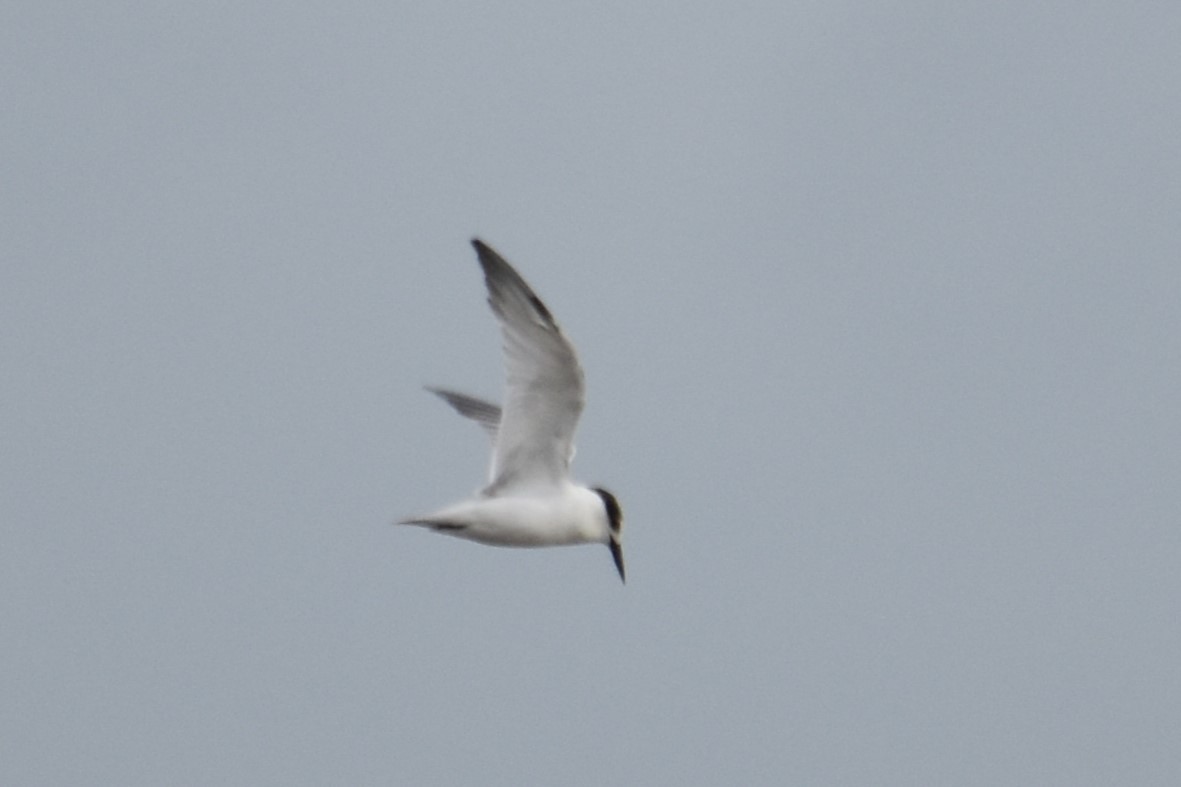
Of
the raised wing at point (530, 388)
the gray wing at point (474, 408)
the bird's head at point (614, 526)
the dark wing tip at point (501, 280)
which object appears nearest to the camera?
the dark wing tip at point (501, 280)

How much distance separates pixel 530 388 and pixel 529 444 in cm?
47

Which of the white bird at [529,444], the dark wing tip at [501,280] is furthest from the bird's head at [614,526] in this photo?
the dark wing tip at [501,280]

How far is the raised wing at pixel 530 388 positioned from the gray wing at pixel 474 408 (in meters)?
3.78

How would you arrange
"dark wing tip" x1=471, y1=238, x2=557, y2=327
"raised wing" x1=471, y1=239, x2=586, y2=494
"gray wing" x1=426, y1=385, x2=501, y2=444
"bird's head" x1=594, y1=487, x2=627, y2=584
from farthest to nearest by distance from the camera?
"gray wing" x1=426, y1=385, x2=501, y2=444
"bird's head" x1=594, y1=487, x2=627, y2=584
"raised wing" x1=471, y1=239, x2=586, y2=494
"dark wing tip" x1=471, y1=238, x2=557, y2=327

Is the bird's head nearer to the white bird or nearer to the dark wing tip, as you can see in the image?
the white bird

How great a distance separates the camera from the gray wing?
23.1 meters

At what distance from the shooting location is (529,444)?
18.9 meters

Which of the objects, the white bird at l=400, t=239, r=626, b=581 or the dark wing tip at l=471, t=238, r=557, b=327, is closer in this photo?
the dark wing tip at l=471, t=238, r=557, b=327

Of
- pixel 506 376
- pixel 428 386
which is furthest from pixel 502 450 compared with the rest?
pixel 428 386

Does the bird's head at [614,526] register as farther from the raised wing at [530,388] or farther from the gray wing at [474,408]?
the gray wing at [474,408]

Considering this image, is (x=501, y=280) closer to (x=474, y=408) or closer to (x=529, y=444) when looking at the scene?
(x=529, y=444)

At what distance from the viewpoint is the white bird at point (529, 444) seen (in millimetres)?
18172

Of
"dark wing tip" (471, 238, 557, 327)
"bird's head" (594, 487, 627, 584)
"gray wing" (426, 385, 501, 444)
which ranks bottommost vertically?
A: "bird's head" (594, 487, 627, 584)

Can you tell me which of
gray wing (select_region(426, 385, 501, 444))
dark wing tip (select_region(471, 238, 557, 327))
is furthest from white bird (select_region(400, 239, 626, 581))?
gray wing (select_region(426, 385, 501, 444))
